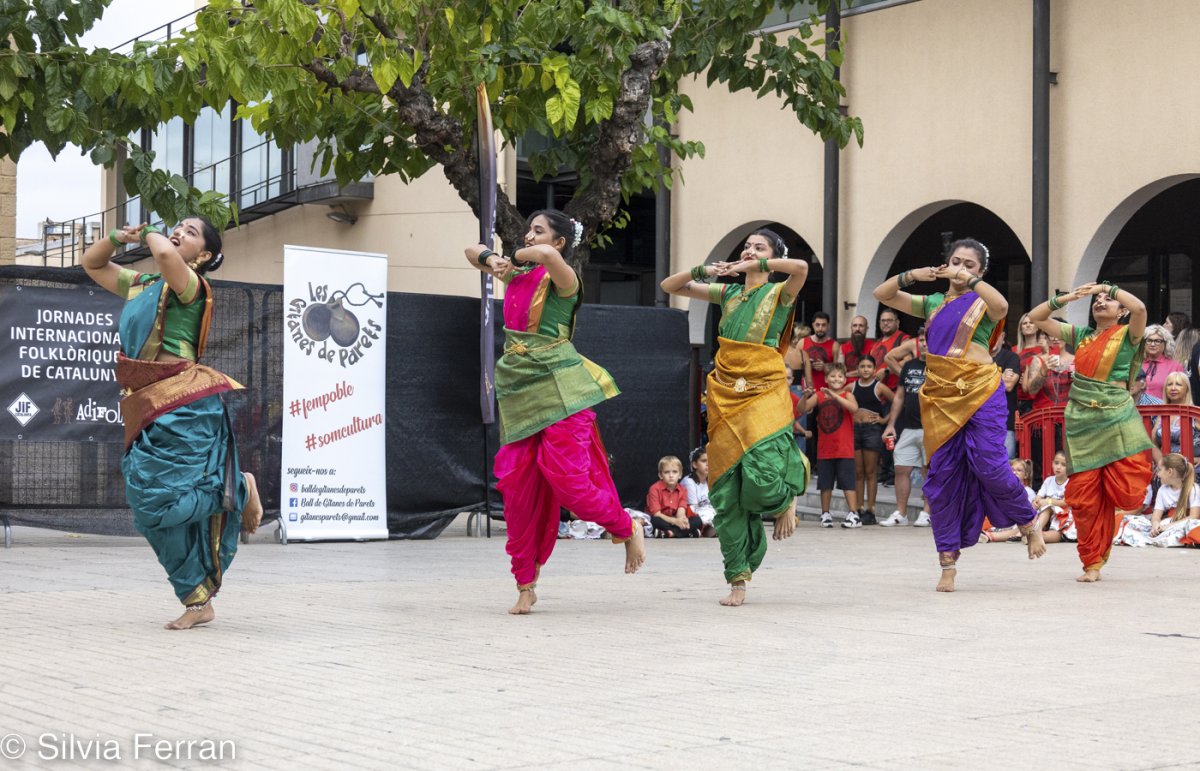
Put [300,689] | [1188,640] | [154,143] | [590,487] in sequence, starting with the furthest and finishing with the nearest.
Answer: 1. [154,143]
2. [590,487]
3. [1188,640]
4. [300,689]

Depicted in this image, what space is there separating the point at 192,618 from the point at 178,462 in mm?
674

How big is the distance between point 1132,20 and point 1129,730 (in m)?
12.3

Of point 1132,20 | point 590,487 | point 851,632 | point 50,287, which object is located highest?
point 1132,20

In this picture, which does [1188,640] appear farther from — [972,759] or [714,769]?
[714,769]

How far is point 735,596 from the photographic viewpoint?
26.7 feet

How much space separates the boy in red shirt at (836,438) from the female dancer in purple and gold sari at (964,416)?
5.38 meters

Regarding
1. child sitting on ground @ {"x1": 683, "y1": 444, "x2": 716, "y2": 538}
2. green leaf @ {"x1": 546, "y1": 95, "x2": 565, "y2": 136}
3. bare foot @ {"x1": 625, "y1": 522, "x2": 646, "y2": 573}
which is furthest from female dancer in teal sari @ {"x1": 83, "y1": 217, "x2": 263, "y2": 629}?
child sitting on ground @ {"x1": 683, "y1": 444, "x2": 716, "y2": 538}

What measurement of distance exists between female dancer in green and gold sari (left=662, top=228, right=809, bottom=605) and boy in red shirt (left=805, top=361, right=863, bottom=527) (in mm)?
6243

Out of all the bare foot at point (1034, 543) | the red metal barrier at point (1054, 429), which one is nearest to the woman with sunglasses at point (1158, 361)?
the red metal barrier at point (1054, 429)

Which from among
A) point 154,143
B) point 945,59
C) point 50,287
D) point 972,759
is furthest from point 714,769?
point 154,143

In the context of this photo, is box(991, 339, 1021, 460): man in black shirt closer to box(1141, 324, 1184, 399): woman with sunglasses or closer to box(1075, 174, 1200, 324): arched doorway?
box(1141, 324, 1184, 399): woman with sunglasses

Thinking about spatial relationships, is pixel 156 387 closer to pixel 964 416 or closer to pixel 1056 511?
pixel 964 416

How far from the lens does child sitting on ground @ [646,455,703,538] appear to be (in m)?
13.5

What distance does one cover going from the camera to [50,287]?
1145cm
